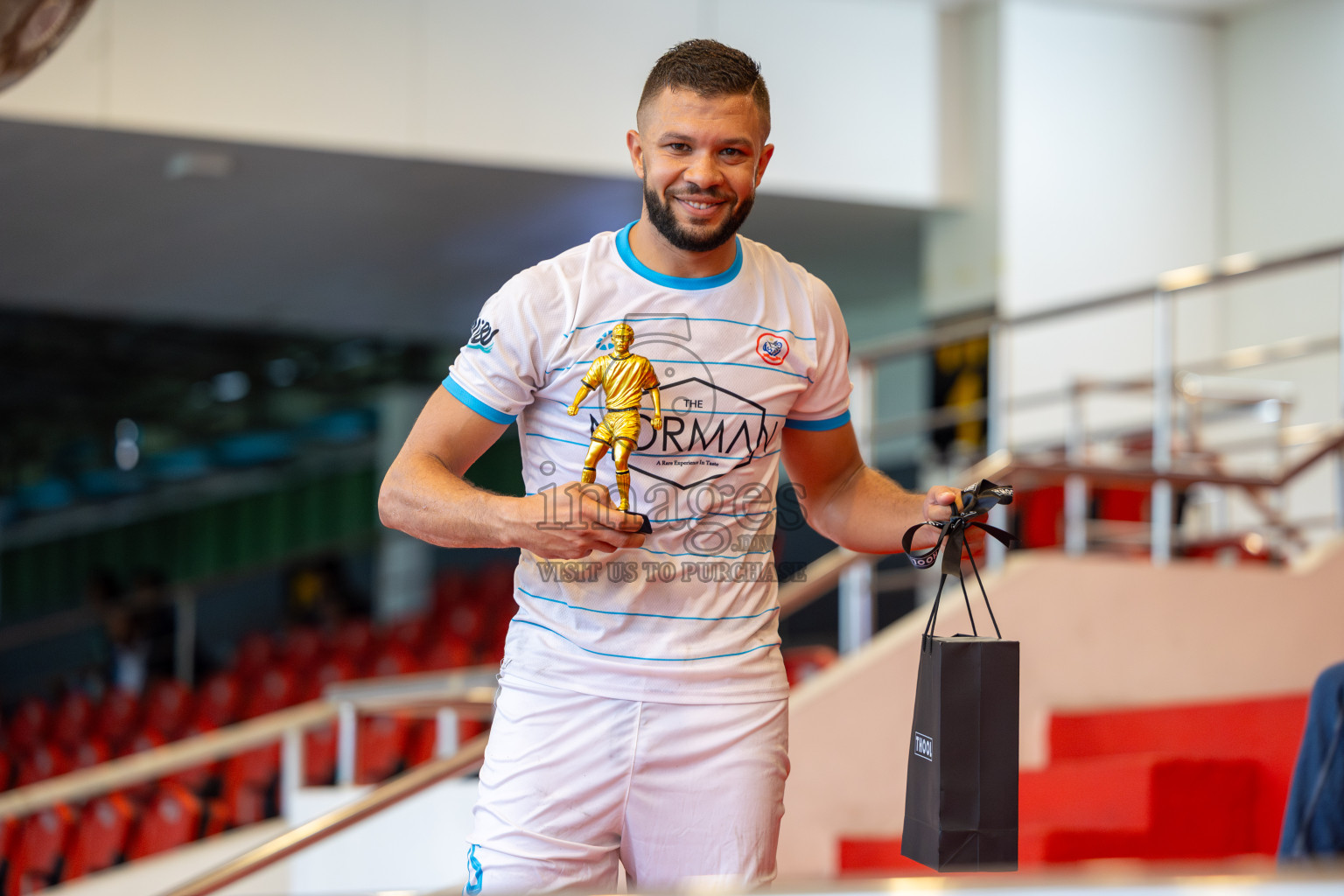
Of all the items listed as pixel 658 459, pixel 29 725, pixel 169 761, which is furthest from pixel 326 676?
pixel 658 459

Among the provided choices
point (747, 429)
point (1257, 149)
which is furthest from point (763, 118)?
point (1257, 149)

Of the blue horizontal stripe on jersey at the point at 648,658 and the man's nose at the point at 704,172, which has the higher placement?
the man's nose at the point at 704,172

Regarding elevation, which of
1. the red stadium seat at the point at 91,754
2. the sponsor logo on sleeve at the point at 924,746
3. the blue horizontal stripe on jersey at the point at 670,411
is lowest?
the red stadium seat at the point at 91,754

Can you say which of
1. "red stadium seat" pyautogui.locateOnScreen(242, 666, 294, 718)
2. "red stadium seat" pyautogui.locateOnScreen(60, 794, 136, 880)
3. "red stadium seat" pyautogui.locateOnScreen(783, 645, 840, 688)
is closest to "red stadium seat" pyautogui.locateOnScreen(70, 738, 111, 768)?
"red stadium seat" pyautogui.locateOnScreen(242, 666, 294, 718)

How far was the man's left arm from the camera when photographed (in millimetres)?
1591

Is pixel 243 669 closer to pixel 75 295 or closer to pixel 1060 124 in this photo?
pixel 75 295

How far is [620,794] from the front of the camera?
1446mm

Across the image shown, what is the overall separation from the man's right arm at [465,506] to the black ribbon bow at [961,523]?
14.1 inches

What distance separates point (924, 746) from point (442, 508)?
0.58 meters

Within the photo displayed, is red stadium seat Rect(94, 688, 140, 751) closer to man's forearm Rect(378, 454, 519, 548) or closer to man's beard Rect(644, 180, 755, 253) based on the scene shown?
man's forearm Rect(378, 454, 519, 548)

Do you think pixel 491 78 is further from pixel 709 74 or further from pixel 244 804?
pixel 709 74

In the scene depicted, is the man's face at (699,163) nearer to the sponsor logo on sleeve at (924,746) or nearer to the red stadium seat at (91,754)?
the sponsor logo on sleeve at (924,746)

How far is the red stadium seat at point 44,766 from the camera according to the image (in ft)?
23.0

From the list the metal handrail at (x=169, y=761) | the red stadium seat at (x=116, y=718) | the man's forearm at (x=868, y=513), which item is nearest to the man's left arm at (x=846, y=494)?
the man's forearm at (x=868, y=513)
